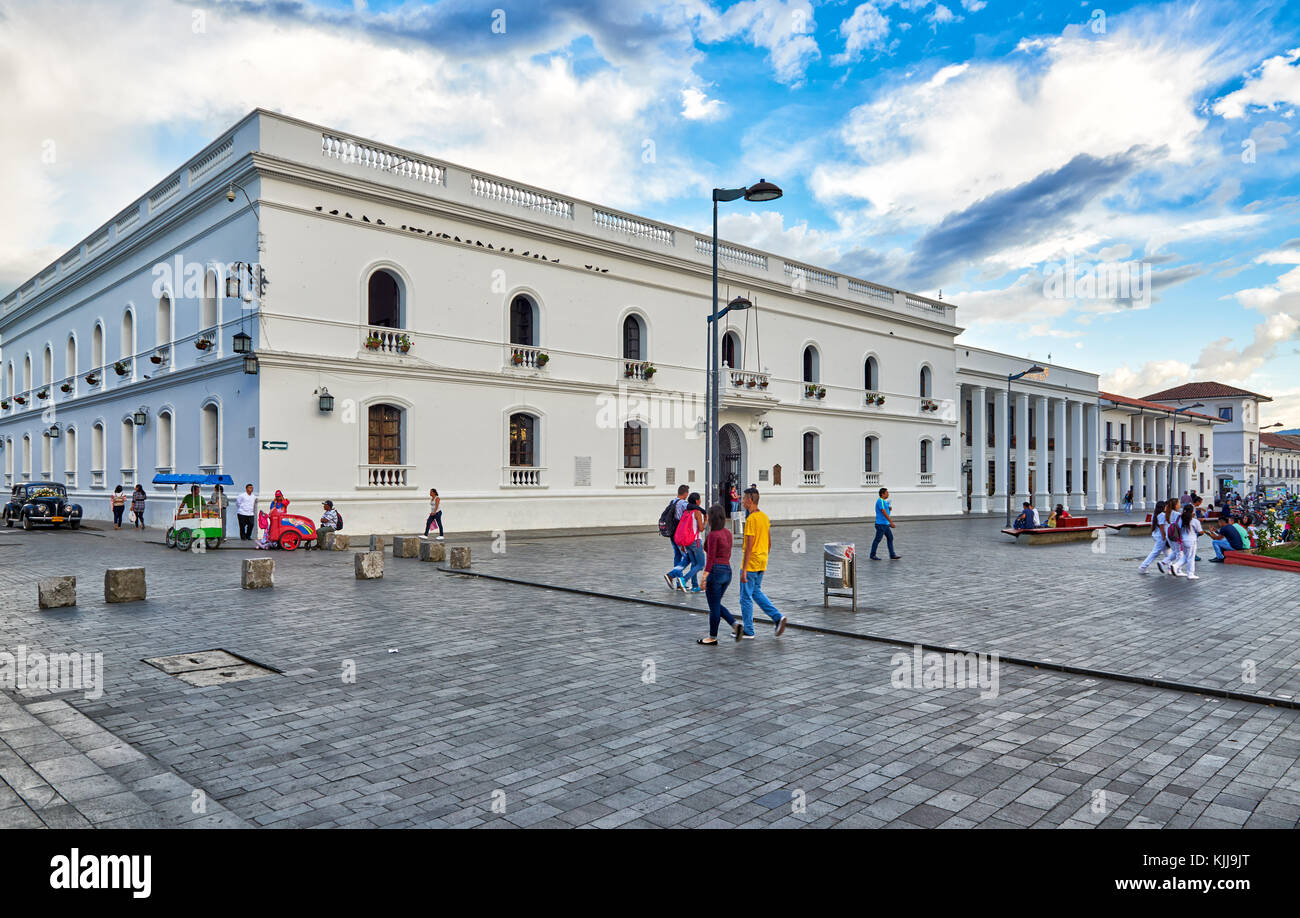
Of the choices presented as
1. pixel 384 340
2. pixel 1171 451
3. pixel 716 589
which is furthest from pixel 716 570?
pixel 1171 451

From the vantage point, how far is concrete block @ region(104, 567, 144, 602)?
1095 centimetres

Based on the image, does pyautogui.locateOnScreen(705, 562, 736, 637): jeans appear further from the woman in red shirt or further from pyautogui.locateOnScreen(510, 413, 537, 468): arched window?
pyautogui.locateOnScreen(510, 413, 537, 468): arched window

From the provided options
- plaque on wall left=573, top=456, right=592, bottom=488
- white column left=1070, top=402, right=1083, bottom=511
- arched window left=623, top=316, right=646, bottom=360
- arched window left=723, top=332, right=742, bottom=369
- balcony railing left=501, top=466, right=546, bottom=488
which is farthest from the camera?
white column left=1070, top=402, right=1083, bottom=511

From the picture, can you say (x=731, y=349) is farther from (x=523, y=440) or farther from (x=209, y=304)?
(x=209, y=304)

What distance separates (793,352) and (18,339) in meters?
39.1

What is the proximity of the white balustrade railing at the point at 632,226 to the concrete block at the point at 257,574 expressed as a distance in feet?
61.2

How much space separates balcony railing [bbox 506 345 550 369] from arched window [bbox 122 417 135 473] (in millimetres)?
14450

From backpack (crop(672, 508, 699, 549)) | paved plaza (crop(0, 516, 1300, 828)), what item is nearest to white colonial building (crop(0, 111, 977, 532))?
paved plaza (crop(0, 516, 1300, 828))

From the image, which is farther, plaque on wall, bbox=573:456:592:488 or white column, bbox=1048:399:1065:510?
white column, bbox=1048:399:1065:510

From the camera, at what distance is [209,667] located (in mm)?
7523

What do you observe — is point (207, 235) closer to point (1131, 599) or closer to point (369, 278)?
point (369, 278)

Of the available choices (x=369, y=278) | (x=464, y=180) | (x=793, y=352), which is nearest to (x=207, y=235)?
(x=369, y=278)

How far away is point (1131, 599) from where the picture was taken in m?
12.4

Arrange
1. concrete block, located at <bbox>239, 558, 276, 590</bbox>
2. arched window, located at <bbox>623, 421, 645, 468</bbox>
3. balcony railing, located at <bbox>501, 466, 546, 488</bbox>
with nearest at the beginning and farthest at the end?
concrete block, located at <bbox>239, 558, 276, 590</bbox>, balcony railing, located at <bbox>501, 466, 546, 488</bbox>, arched window, located at <bbox>623, 421, 645, 468</bbox>
